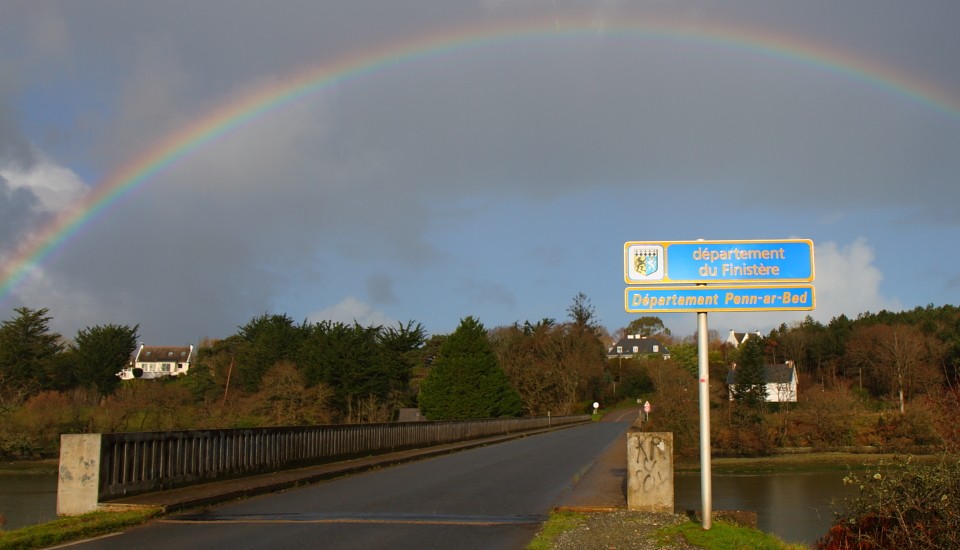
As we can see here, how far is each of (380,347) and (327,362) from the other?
7.94 m

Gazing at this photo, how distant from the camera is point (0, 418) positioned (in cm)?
4434

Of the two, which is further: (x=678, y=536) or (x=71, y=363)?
(x=71, y=363)

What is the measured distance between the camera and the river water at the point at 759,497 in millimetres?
26281

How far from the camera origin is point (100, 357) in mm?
72312

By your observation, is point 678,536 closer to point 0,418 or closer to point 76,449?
point 76,449

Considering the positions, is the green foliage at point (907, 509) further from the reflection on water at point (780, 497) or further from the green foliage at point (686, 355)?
the green foliage at point (686, 355)

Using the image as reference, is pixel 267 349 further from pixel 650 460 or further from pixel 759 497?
pixel 650 460

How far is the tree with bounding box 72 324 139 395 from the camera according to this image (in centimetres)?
7138

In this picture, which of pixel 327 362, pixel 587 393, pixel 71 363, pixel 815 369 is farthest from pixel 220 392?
pixel 815 369

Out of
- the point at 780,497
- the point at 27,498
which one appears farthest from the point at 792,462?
the point at 27,498

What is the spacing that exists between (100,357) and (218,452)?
6619cm

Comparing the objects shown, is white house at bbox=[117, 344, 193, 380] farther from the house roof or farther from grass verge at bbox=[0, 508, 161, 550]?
grass verge at bbox=[0, 508, 161, 550]

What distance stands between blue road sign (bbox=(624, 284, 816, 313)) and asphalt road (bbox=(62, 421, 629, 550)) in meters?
3.21

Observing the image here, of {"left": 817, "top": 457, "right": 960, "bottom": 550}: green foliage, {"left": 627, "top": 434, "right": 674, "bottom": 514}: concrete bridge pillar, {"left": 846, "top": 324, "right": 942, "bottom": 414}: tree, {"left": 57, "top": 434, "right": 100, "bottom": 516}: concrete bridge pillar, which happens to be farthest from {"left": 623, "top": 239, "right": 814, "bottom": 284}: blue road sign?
{"left": 846, "top": 324, "right": 942, "bottom": 414}: tree
